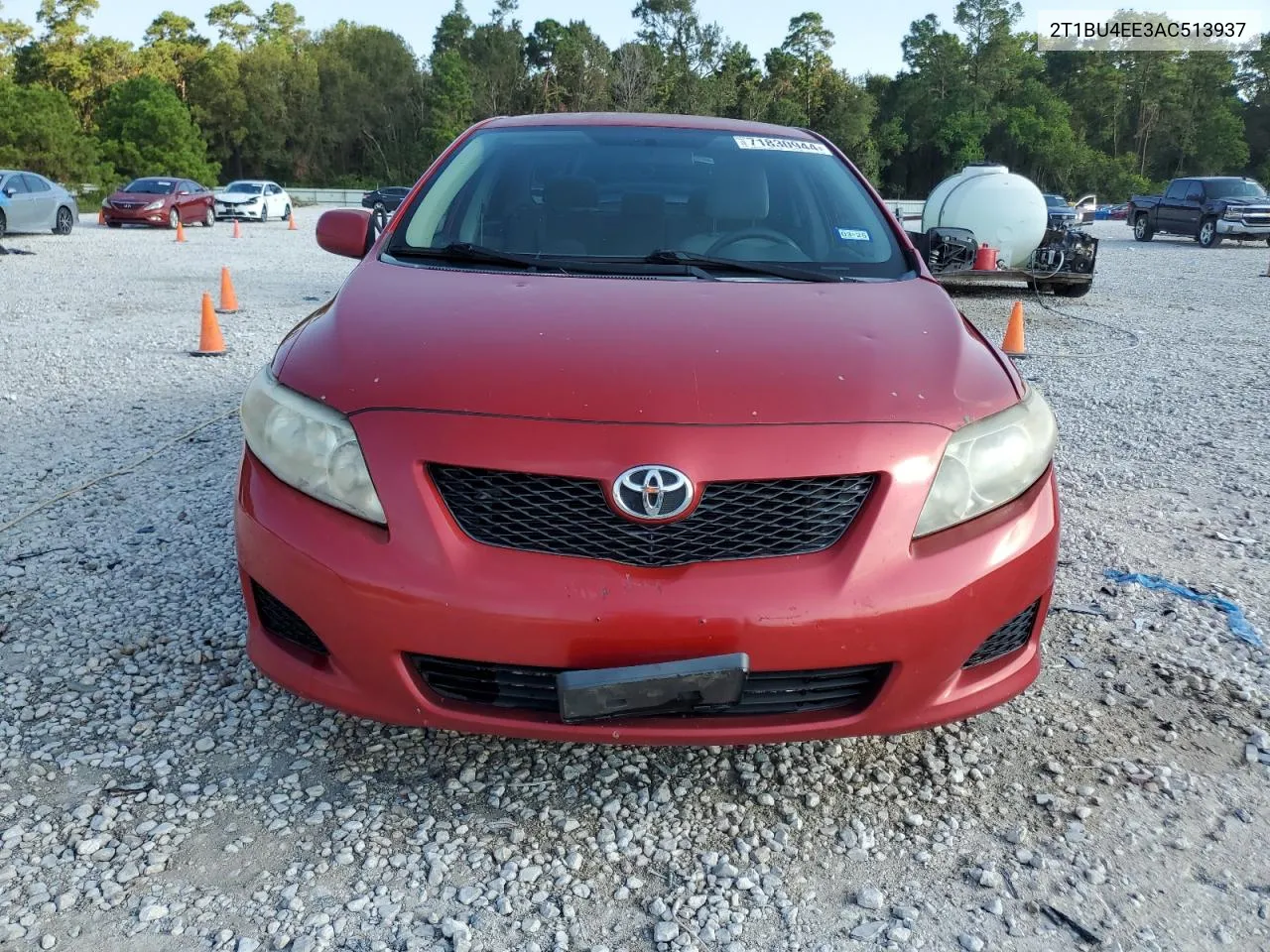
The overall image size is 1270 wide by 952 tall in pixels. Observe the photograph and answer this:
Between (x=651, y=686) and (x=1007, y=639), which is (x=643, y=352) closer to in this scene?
(x=651, y=686)

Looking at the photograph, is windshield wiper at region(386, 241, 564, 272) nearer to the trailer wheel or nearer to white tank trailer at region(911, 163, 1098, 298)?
white tank trailer at region(911, 163, 1098, 298)

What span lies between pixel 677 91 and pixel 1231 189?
4731cm

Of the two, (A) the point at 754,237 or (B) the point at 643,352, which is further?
(A) the point at 754,237

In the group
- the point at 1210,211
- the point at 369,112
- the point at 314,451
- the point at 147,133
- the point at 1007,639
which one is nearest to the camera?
the point at 314,451

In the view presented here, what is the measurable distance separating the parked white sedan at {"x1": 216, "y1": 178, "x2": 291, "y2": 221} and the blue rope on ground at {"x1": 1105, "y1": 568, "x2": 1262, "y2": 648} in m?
30.7

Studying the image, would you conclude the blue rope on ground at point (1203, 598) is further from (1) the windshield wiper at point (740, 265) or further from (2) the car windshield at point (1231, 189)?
(2) the car windshield at point (1231, 189)

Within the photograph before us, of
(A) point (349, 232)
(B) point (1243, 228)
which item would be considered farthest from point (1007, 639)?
(B) point (1243, 228)

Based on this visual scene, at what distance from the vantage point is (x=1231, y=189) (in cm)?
2441

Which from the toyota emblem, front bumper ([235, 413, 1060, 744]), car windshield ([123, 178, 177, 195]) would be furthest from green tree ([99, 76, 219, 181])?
the toyota emblem

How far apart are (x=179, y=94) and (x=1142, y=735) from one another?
76.3 meters

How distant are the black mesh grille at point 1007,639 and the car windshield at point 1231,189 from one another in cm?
2655

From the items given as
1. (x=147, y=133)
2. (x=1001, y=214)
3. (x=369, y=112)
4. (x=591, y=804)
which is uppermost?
(x=369, y=112)

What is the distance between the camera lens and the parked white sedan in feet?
99.0

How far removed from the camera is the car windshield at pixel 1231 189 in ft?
79.6
